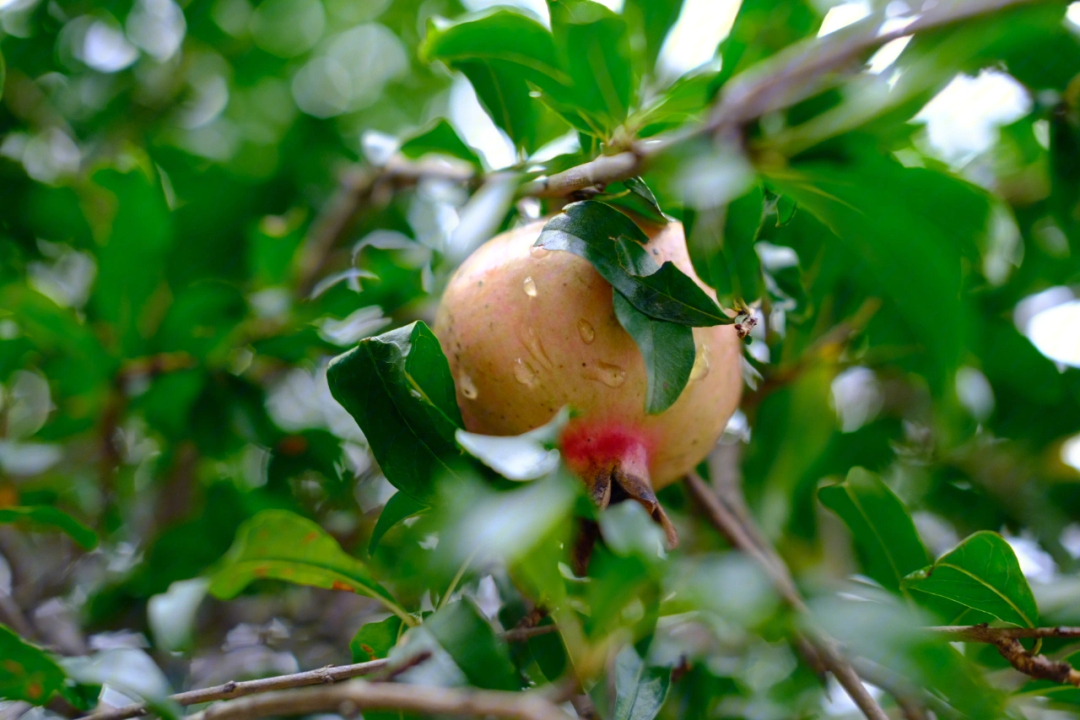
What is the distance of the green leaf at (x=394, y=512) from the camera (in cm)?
66

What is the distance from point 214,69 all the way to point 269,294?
97 centimetres

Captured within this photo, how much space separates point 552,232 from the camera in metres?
0.59

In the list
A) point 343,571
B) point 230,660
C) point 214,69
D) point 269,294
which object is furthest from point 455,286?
point 214,69

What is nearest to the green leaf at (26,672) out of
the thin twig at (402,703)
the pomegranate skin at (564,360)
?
the thin twig at (402,703)

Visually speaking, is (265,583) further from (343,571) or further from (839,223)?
(839,223)

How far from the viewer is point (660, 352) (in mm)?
572

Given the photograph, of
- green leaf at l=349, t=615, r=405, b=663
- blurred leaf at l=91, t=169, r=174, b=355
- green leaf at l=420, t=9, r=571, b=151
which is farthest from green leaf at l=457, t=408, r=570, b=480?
blurred leaf at l=91, t=169, r=174, b=355

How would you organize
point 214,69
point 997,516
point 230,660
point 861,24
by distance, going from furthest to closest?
point 214,69, point 997,516, point 230,660, point 861,24

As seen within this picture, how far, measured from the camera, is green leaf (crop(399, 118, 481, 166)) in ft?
2.88

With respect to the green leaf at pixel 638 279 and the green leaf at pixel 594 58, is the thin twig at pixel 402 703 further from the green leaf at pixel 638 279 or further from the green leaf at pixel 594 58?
the green leaf at pixel 594 58

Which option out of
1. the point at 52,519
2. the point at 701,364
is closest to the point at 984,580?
the point at 701,364

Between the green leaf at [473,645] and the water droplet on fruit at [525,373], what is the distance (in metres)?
0.16

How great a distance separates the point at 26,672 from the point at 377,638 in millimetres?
258

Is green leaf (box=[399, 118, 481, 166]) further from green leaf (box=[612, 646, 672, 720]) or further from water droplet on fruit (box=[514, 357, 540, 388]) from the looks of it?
green leaf (box=[612, 646, 672, 720])
